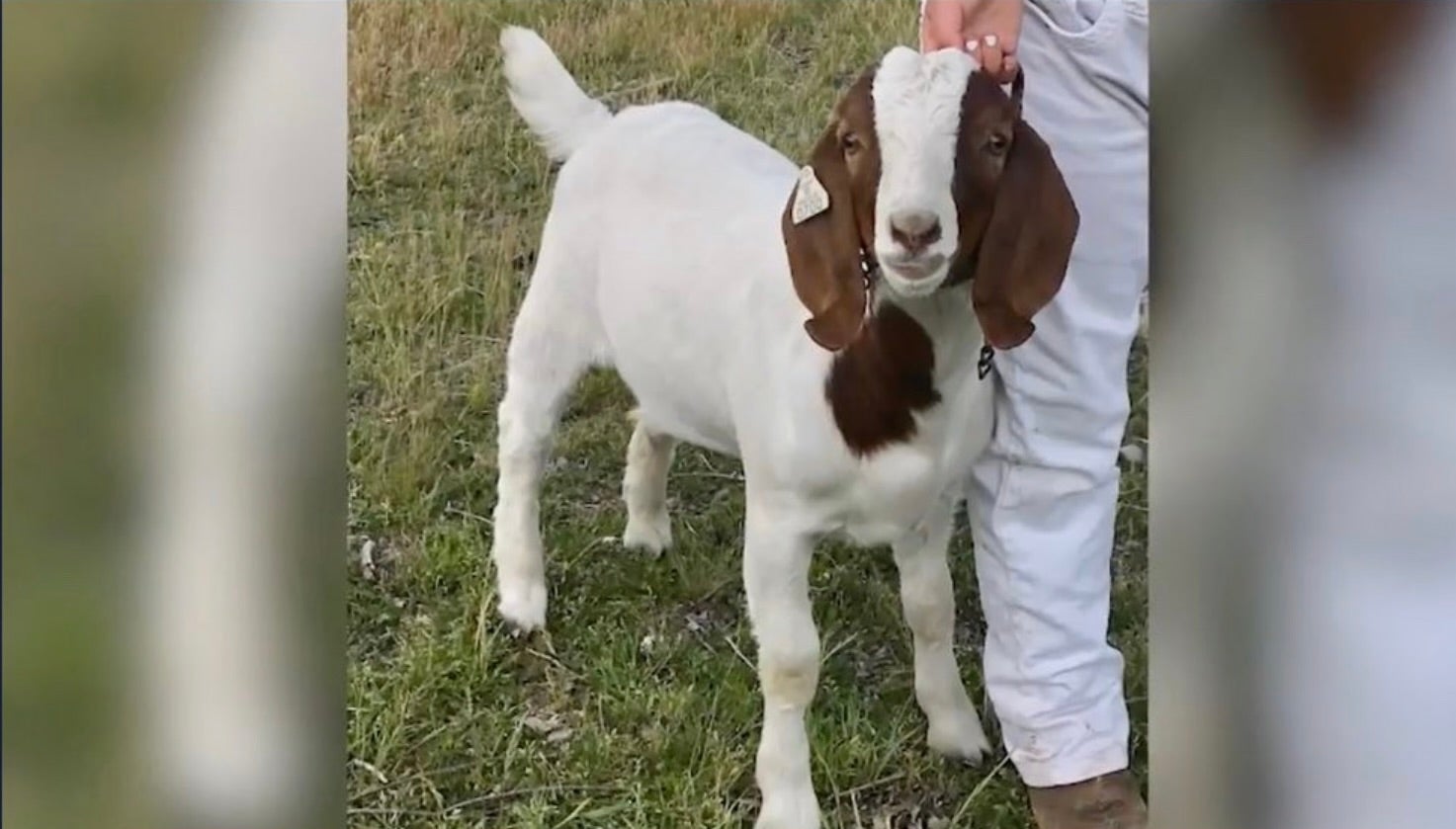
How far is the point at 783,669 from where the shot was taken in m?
1.26

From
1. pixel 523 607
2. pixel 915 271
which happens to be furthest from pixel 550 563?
pixel 915 271

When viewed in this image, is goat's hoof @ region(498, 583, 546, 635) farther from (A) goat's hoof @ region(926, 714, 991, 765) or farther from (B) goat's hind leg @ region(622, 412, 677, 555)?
(A) goat's hoof @ region(926, 714, 991, 765)

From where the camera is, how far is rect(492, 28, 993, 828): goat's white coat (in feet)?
3.94

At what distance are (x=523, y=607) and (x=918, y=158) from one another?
18.6 inches

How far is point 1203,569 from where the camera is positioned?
1.29 meters

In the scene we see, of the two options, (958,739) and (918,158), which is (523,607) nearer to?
(958,739)

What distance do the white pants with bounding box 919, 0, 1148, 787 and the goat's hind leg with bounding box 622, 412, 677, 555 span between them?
0.79ft

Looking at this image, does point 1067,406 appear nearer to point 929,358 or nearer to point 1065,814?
point 929,358

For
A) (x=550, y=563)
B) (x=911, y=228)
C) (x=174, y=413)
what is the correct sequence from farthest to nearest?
(x=550, y=563)
(x=174, y=413)
(x=911, y=228)

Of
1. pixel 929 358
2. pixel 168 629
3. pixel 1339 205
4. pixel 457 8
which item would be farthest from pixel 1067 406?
pixel 168 629

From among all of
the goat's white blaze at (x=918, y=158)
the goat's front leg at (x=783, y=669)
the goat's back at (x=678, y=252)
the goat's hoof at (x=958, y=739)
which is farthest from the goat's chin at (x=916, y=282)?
the goat's hoof at (x=958, y=739)

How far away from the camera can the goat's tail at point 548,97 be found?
127 centimetres

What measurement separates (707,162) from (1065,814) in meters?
0.57

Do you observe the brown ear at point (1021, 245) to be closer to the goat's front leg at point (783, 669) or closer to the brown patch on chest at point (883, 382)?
the brown patch on chest at point (883, 382)
